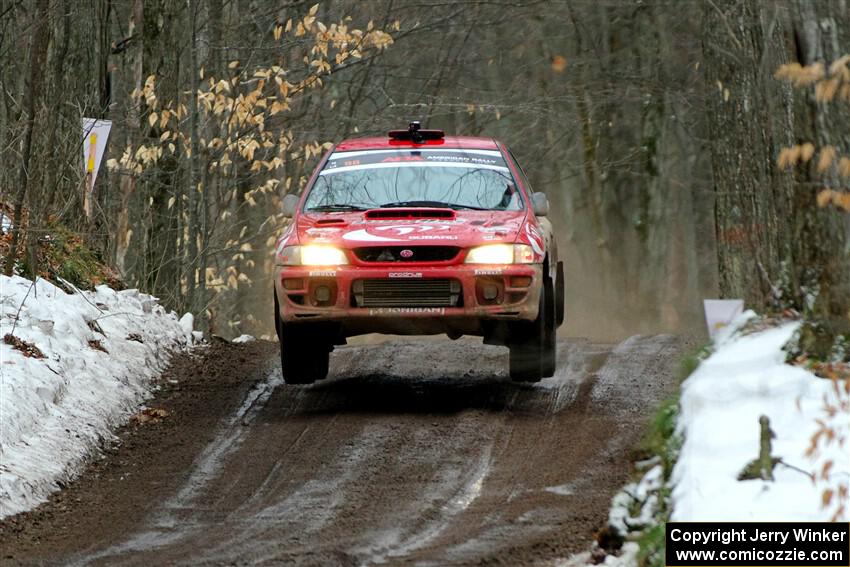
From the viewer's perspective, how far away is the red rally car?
10.0 meters

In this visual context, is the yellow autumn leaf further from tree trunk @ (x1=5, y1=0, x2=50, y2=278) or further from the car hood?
the car hood

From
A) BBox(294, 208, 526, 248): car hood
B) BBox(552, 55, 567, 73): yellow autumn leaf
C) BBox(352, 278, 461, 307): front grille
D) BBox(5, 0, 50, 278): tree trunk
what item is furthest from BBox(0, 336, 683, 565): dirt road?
BBox(552, 55, 567, 73): yellow autumn leaf

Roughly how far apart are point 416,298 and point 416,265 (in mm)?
240

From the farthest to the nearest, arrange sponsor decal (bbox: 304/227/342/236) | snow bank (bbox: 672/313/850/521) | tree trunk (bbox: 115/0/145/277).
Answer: tree trunk (bbox: 115/0/145/277) < sponsor decal (bbox: 304/227/342/236) < snow bank (bbox: 672/313/850/521)

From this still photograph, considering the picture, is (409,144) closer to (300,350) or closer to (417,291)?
(300,350)

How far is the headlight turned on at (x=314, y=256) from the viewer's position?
10.1 metres

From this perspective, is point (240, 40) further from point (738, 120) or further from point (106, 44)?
point (738, 120)

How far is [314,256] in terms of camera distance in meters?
10.2

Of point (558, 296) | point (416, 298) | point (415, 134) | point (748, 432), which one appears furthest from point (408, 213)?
point (748, 432)

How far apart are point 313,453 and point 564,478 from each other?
1860 mm

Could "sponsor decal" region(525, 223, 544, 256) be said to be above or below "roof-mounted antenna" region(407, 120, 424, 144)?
below

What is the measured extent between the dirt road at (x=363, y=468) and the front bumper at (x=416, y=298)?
0.76m

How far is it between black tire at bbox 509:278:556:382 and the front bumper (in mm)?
293

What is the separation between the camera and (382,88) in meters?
22.2
